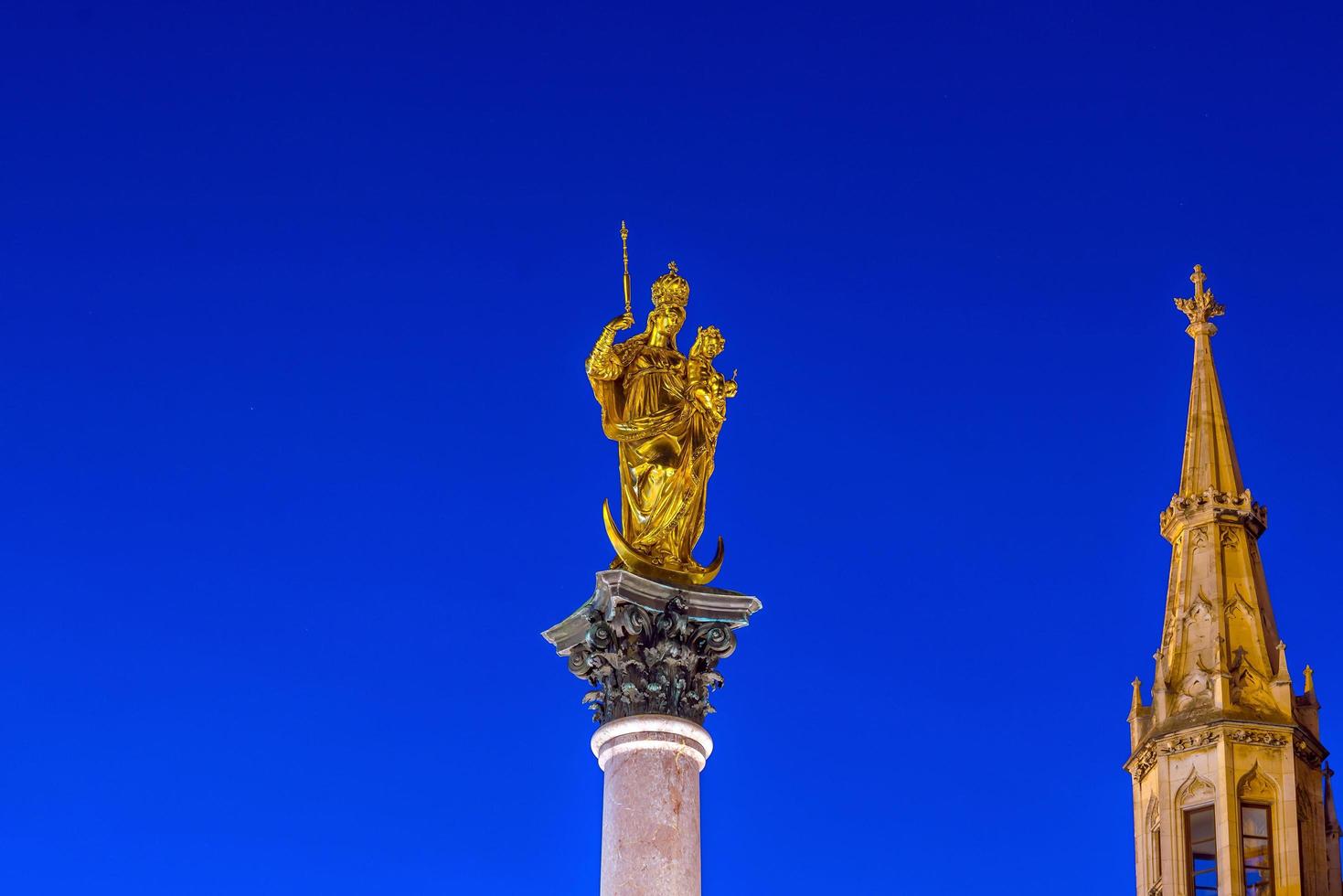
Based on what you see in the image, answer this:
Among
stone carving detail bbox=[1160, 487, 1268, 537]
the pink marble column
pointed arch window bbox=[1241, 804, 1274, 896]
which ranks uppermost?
stone carving detail bbox=[1160, 487, 1268, 537]

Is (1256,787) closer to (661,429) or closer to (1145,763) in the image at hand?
(1145,763)

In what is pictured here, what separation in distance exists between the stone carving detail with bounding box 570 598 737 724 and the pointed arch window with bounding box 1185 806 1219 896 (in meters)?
26.0

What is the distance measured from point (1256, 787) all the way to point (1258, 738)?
3.57ft

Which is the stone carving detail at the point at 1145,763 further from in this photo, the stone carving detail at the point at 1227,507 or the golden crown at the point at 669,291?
the golden crown at the point at 669,291

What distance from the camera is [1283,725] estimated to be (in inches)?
2414

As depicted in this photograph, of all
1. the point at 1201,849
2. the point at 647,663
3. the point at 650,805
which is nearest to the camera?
the point at 650,805

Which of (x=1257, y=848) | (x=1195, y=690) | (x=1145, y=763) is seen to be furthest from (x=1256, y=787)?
(x=1145, y=763)

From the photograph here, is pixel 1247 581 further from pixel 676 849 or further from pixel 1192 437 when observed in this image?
pixel 676 849

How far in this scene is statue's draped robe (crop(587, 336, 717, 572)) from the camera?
124ft

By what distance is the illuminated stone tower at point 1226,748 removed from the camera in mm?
60344

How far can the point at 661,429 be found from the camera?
1510 inches

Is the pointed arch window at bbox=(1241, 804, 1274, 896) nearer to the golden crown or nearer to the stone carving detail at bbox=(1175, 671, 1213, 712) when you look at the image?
the stone carving detail at bbox=(1175, 671, 1213, 712)

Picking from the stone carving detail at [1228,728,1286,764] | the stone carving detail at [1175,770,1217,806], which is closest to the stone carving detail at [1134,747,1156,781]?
the stone carving detail at [1175,770,1217,806]

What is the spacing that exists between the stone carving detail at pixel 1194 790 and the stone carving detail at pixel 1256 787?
0.66 m
